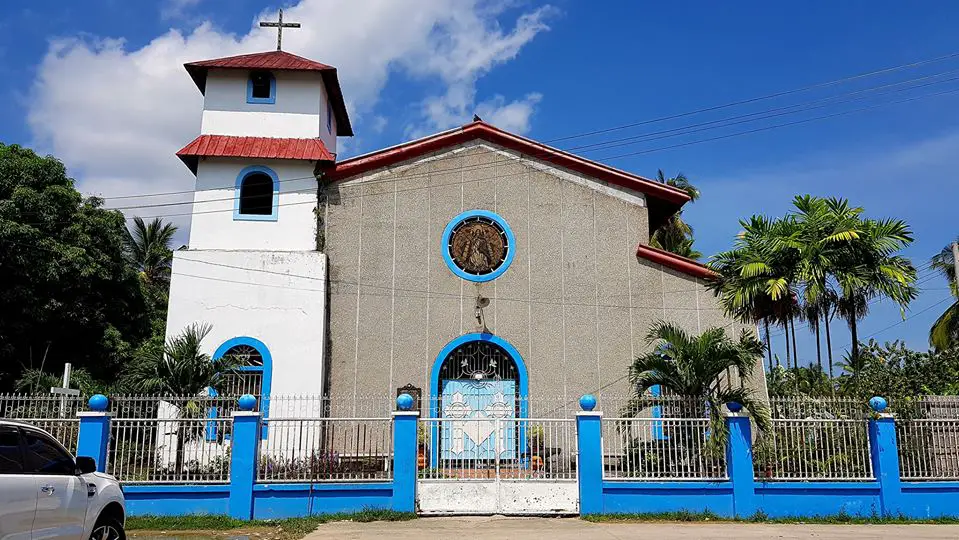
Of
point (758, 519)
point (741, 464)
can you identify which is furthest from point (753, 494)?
point (741, 464)

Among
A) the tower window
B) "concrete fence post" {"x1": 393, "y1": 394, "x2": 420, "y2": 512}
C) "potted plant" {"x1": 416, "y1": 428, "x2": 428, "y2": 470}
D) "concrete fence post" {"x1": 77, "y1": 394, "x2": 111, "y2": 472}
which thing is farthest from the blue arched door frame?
the tower window

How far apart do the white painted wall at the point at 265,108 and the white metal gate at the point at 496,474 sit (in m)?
8.36

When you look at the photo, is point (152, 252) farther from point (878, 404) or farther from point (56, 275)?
point (878, 404)

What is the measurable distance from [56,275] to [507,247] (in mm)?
14243

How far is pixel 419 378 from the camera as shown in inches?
688

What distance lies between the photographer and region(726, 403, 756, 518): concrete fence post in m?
13.5

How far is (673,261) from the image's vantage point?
18250 mm

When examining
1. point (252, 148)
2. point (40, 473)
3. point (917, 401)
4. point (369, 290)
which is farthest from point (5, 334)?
Result: point (917, 401)

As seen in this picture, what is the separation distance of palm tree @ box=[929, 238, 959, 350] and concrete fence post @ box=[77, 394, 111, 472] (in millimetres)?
27703

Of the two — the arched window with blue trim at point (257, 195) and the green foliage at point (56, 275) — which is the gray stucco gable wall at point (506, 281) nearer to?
the arched window with blue trim at point (257, 195)

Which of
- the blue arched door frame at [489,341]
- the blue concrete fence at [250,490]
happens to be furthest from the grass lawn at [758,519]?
the blue arched door frame at [489,341]

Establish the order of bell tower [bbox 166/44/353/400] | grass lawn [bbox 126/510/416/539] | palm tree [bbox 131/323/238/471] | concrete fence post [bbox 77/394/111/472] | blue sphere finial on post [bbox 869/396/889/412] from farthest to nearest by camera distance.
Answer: bell tower [bbox 166/44/353/400]
palm tree [bbox 131/323/238/471]
blue sphere finial on post [bbox 869/396/889/412]
concrete fence post [bbox 77/394/111/472]
grass lawn [bbox 126/510/416/539]

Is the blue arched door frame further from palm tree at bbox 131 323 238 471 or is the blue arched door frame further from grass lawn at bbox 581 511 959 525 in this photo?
palm tree at bbox 131 323 238 471

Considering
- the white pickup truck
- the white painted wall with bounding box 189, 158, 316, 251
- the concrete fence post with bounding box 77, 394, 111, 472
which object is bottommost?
the white pickup truck
